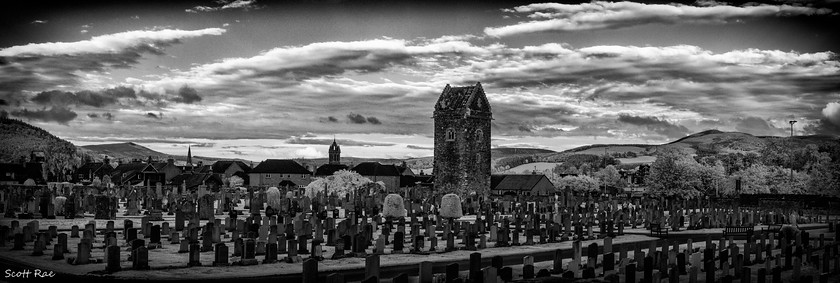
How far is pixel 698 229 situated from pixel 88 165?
84024 millimetres

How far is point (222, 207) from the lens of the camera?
47406 millimetres

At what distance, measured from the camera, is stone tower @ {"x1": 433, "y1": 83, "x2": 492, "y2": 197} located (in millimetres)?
58938

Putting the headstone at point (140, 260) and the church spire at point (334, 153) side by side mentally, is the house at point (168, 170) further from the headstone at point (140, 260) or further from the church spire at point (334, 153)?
the headstone at point (140, 260)

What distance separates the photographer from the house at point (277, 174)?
9331cm

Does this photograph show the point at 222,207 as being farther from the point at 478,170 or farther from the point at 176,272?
the point at 176,272

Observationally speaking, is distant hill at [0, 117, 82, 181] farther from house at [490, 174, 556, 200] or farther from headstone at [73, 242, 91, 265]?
headstone at [73, 242, 91, 265]

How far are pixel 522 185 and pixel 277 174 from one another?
34.8 m

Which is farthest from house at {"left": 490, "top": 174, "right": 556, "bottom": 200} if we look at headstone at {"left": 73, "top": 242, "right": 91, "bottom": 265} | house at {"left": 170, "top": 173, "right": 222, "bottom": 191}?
headstone at {"left": 73, "top": 242, "right": 91, "bottom": 265}

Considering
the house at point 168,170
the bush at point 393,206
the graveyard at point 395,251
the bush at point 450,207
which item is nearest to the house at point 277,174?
the house at point 168,170

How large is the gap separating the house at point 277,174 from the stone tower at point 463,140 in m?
37.0

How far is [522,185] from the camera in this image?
7231cm

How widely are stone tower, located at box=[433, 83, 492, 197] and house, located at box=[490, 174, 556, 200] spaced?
11.9 metres

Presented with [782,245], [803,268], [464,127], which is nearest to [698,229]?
[782,245]

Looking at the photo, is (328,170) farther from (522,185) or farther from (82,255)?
(82,255)
